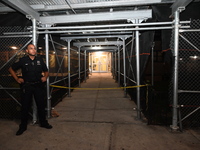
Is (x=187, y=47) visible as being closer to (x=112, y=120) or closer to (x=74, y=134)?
(x=112, y=120)

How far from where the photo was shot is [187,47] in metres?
3.46

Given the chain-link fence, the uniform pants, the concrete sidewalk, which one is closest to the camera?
the concrete sidewalk

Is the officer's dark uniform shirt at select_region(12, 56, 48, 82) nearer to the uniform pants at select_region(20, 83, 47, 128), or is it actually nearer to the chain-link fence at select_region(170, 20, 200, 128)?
the uniform pants at select_region(20, 83, 47, 128)

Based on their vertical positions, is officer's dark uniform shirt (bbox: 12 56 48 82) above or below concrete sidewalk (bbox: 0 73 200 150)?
above

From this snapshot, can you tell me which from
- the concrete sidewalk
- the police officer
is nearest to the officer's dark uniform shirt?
the police officer

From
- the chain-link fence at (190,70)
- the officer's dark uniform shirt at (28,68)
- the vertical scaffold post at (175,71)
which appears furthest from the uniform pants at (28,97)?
the chain-link fence at (190,70)

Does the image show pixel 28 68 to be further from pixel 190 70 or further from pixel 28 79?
pixel 190 70

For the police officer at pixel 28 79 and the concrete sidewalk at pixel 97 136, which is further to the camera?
the police officer at pixel 28 79

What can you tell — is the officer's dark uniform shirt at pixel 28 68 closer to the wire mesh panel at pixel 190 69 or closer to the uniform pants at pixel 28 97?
the uniform pants at pixel 28 97

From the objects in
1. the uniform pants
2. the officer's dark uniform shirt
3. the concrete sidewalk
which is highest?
the officer's dark uniform shirt

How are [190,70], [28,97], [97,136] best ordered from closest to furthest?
[97,136] → [28,97] → [190,70]

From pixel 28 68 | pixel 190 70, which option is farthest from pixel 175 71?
pixel 28 68

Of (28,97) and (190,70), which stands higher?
(190,70)

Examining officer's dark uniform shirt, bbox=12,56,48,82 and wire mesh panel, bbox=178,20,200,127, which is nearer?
officer's dark uniform shirt, bbox=12,56,48,82
